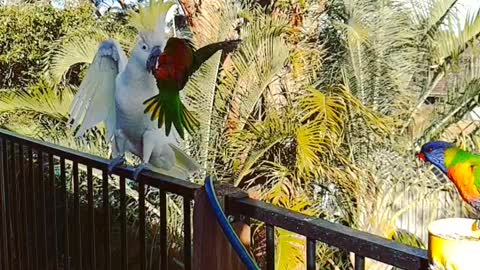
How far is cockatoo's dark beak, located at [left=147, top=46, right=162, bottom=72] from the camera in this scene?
1.66 metres

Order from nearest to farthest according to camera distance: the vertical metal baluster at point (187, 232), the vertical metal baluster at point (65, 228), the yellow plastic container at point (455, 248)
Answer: the yellow plastic container at point (455, 248)
the vertical metal baluster at point (187, 232)
the vertical metal baluster at point (65, 228)

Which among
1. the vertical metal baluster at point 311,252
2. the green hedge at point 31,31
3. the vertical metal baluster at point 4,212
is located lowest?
the vertical metal baluster at point 4,212

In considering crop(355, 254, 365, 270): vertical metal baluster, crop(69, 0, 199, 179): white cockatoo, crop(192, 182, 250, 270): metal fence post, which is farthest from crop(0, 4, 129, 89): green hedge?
crop(355, 254, 365, 270): vertical metal baluster

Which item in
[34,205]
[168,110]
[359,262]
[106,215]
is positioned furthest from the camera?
[34,205]

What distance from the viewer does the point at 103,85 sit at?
190 cm

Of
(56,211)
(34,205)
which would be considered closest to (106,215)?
(56,211)

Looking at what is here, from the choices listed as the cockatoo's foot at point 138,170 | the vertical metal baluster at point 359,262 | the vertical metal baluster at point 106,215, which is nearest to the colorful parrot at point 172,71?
the cockatoo's foot at point 138,170

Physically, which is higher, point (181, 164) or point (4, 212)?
point (181, 164)

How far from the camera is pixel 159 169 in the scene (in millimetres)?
1797

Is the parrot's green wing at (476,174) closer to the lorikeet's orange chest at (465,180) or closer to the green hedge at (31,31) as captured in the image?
the lorikeet's orange chest at (465,180)

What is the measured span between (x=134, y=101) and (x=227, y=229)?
2.05ft

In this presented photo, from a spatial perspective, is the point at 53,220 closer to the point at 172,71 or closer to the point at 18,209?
the point at 18,209

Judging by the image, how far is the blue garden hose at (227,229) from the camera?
3.98ft

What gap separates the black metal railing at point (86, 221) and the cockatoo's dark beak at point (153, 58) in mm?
314
